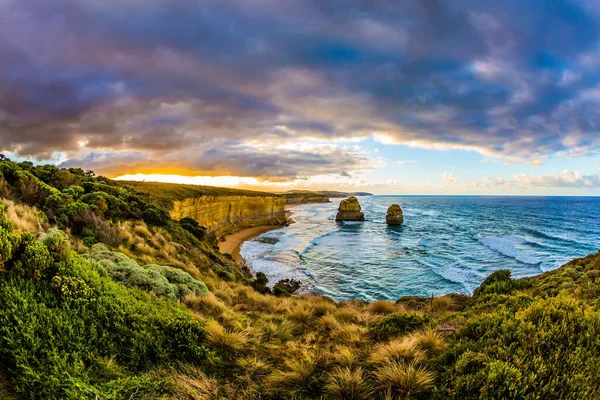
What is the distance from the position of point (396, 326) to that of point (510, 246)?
3633cm

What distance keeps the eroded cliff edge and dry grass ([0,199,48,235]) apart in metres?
19.4

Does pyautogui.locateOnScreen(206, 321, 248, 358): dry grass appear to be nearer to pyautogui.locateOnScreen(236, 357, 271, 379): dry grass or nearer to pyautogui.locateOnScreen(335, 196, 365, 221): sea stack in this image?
pyautogui.locateOnScreen(236, 357, 271, 379): dry grass

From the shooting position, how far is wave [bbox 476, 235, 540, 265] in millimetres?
27230

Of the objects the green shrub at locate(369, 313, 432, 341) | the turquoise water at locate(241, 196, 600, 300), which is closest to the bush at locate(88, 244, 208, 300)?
the green shrub at locate(369, 313, 432, 341)

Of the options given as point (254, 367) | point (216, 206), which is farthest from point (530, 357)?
point (216, 206)

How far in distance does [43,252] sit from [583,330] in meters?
8.62

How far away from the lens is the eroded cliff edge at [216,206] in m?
32.5

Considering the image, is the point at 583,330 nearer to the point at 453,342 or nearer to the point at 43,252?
the point at 453,342

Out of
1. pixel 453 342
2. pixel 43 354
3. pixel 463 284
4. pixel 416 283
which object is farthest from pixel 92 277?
pixel 463 284

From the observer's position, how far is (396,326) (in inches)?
251

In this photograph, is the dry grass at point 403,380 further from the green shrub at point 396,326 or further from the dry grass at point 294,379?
the green shrub at point 396,326

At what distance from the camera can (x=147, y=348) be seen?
174 inches

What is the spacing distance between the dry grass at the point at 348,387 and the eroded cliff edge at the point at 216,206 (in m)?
27.1

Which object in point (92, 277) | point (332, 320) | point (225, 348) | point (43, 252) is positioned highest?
point (43, 252)
